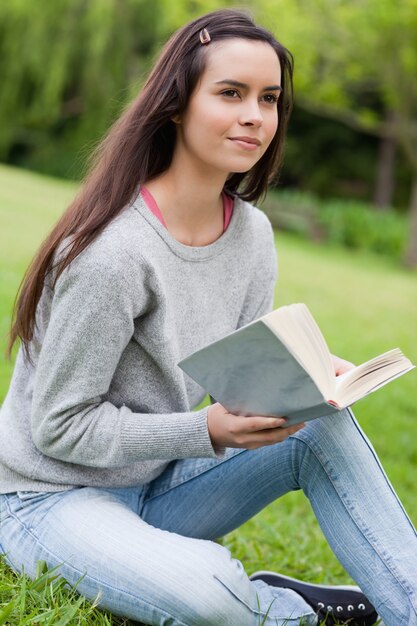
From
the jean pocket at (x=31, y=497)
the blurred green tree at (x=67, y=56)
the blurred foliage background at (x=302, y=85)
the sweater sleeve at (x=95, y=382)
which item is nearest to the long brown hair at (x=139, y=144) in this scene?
the sweater sleeve at (x=95, y=382)

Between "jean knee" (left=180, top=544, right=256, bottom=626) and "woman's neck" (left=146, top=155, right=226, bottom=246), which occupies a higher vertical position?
"woman's neck" (left=146, top=155, right=226, bottom=246)

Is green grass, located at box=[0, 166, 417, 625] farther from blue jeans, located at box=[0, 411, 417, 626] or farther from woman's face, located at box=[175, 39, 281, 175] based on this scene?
woman's face, located at box=[175, 39, 281, 175]

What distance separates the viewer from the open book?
1.52 m

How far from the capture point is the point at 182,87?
1.94m

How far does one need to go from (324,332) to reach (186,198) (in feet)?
16.0

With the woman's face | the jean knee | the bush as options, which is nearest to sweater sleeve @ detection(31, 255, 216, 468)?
the jean knee

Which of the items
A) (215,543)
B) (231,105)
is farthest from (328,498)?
(231,105)

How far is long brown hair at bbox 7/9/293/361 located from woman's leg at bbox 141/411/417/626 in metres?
0.48

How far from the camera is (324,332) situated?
6.84 meters

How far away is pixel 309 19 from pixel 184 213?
1263cm

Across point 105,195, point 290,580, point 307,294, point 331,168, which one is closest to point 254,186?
point 105,195

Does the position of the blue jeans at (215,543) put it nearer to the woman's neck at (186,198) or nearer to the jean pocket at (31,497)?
the jean pocket at (31,497)

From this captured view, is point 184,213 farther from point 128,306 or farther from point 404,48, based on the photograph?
point 404,48

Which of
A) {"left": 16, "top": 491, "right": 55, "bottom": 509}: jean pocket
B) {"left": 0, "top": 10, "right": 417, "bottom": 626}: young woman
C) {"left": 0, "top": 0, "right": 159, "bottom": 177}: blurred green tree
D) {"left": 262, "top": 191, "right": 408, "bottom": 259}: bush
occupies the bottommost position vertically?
{"left": 262, "top": 191, "right": 408, "bottom": 259}: bush
